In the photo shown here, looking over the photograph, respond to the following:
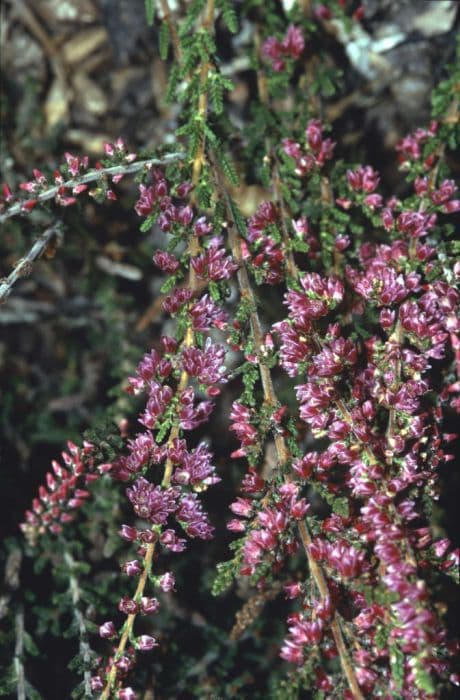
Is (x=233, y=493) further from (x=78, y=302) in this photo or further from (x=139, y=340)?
(x=78, y=302)

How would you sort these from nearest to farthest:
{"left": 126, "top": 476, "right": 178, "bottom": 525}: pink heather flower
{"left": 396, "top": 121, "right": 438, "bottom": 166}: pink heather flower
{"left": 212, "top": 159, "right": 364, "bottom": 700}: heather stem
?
1. {"left": 212, "top": 159, "right": 364, "bottom": 700}: heather stem
2. {"left": 126, "top": 476, "right": 178, "bottom": 525}: pink heather flower
3. {"left": 396, "top": 121, "right": 438, "bottom": 166}: pink heather flower

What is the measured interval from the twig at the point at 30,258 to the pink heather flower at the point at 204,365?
23.1 inches

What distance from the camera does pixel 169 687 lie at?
289 cm

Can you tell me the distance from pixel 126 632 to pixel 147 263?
2.29 m

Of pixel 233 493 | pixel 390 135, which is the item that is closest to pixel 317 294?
pixel 233 493

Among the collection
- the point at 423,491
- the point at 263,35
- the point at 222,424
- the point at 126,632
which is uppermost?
the point at 263,35

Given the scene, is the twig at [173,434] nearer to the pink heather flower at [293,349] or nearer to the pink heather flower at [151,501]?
the pink heather flower at [151,501]

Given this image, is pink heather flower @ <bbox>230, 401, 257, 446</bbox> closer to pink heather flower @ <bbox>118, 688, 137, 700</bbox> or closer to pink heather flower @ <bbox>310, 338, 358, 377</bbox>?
pink heather flower @ <bbox>310, 338, 358, 377</bbox>

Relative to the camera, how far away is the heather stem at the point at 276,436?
1.96m

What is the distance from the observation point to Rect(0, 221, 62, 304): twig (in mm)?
2328

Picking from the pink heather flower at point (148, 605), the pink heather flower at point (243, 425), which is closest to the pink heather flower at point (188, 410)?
the pink heather flower at point (243, 425)

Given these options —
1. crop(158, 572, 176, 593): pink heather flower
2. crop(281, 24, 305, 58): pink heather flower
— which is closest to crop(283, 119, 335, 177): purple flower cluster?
crop(281, 24, 305, 58): pink heather flower

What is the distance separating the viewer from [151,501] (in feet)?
7.16

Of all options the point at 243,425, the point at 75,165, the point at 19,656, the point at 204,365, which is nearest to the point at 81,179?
the point at 75,165
